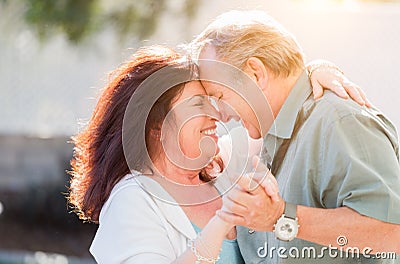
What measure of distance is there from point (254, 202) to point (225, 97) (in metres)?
0.49

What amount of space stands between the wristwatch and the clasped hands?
1 centimetres

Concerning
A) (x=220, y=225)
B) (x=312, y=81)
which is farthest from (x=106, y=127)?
(x=312, y=81)

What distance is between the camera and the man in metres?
1.96

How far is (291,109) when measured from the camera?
2.19 m

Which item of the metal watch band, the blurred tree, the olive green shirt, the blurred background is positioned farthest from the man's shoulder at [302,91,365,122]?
the blurred tree

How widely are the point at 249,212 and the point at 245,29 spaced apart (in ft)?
1.93

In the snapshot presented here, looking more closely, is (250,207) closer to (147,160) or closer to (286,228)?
(286,228)

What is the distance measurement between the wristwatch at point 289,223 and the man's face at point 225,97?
0.42 meters

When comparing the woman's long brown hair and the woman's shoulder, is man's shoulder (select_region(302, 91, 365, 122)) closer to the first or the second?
the woman's long brown hair

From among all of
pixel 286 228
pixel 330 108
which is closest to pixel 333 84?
pixel 330 108

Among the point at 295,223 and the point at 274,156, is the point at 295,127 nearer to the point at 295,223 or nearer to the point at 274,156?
the point at 274,156

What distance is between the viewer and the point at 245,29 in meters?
2.24

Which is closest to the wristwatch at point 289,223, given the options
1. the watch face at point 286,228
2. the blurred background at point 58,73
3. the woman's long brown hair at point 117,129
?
the watch face at point 286,228

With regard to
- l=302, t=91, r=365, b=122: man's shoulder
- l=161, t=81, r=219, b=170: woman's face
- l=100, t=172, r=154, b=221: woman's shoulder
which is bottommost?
l=100, t=172, r=154, b=221: woman's shoulder
